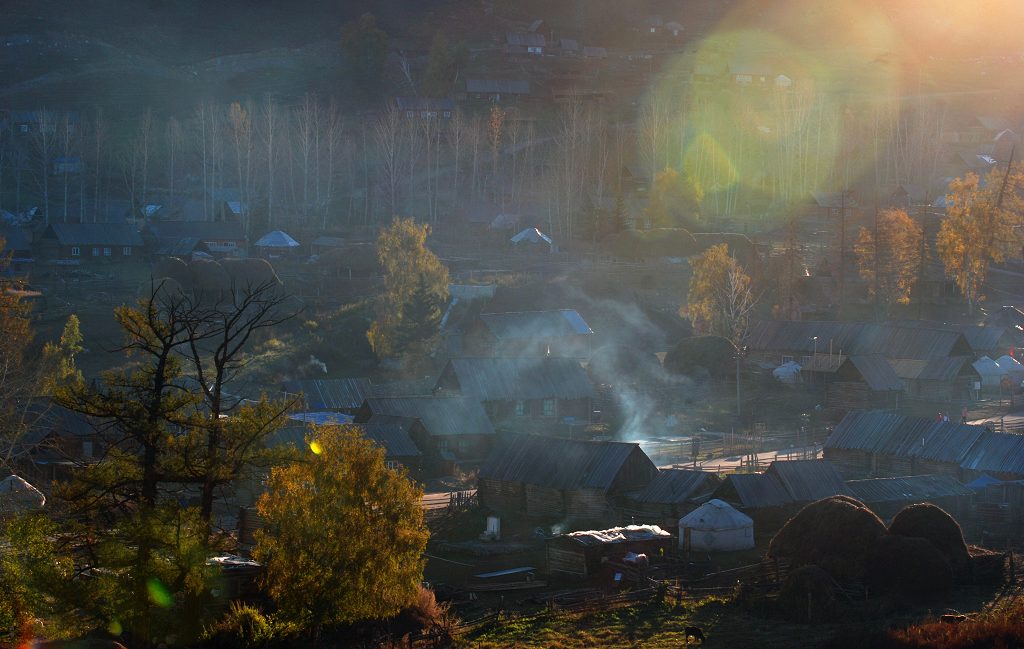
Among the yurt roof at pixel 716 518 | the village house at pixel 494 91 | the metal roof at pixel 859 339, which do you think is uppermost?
the village house at pixel 494 91

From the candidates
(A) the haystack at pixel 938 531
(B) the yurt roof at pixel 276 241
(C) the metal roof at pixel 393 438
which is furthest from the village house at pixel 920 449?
(B) the yurt roof at pixel 276 241

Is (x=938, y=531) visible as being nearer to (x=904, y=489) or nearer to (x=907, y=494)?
(x=907, y=494)

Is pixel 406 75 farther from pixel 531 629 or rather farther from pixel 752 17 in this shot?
pixel 531 629

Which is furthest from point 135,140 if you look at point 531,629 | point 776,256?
point 531,629

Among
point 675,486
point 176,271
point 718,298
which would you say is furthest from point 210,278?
point 675,486

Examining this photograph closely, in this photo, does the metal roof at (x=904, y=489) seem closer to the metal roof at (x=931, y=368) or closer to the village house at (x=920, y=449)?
the village house at (x=920, y=449)
